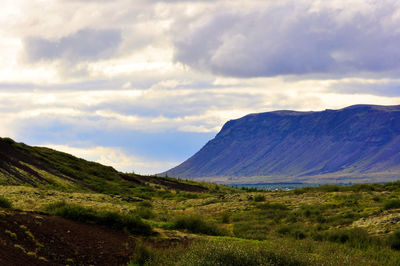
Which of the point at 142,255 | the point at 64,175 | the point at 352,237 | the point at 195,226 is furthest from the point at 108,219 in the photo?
the point at 64,175

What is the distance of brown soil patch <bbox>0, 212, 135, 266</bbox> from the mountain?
2605 cm

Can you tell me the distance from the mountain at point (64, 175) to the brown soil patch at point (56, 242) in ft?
85.5

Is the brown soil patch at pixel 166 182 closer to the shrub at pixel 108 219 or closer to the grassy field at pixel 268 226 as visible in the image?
the grassy field at pixel 268 226

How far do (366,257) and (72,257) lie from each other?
12.3 m

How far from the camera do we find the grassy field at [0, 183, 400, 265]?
18.2m

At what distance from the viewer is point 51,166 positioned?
64.3 m

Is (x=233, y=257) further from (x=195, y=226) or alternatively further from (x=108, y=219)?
(x=195, y=226)

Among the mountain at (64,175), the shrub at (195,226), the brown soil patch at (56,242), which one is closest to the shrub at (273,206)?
the shrub at (195,226)

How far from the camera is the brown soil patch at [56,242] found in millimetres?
18095

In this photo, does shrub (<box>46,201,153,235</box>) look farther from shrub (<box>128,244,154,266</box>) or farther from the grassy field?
shrub (<box>128,244,154,266</box>)

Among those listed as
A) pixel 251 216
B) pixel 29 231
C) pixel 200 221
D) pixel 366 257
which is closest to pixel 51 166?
pixel 251 216

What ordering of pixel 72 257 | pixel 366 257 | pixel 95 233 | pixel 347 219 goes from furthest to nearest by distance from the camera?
1. pixel 347 219
2. pixel 95 233
3. pixel 366 257
4. pixel 72 257

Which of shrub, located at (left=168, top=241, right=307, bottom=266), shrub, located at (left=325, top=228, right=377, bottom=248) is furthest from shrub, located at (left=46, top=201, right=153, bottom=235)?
shrub, located at (left=325, top=228, right=377, bottom=248)

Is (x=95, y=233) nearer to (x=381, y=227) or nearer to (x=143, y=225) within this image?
(x=143, y=225)
